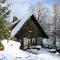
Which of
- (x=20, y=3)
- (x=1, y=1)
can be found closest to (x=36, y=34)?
(x=20, y=3)

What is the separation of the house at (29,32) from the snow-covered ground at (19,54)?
0.06 meters

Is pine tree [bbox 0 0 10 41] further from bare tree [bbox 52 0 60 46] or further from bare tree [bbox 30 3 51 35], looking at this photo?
bare tree [bbox 52 0 60 46]

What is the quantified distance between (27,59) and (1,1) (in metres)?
0.55

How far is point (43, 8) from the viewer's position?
1.63m

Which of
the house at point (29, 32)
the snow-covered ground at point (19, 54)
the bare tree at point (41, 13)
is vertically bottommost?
the snow-covered ground at point (19, 54)

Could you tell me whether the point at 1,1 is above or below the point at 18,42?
above

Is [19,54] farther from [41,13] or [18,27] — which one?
[41,13]

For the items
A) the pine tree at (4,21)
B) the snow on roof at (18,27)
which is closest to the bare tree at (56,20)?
the snow on roof at (18,27)

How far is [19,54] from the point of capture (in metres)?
1.60

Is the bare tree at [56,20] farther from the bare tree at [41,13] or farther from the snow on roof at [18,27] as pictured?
the snow on roof at [18,27]

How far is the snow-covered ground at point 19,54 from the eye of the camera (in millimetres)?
1590

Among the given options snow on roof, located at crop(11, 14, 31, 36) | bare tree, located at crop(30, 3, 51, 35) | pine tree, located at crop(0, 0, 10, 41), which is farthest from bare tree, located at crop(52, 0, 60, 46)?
pine tree, located at crop(0, 0, 10, 41)

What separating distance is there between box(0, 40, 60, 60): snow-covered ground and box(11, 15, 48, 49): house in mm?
56

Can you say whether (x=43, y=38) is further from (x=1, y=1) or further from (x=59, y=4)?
(x=1, y=1)
